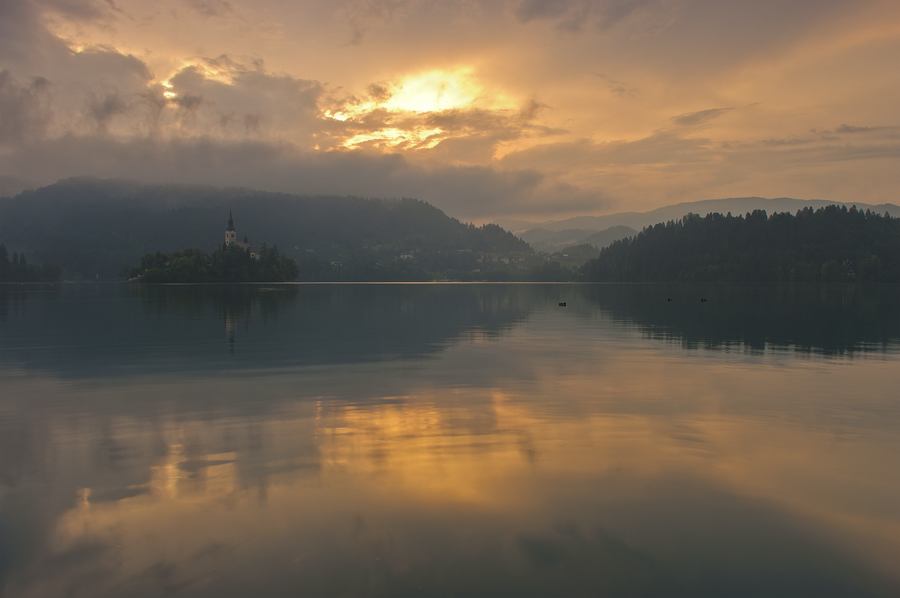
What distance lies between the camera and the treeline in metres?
178

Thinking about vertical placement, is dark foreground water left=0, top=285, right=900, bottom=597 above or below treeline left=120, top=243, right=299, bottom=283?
below

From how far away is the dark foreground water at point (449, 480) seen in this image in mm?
6359

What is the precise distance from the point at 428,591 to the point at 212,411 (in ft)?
30.5

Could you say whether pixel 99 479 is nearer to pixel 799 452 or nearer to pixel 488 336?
pixel 799 452

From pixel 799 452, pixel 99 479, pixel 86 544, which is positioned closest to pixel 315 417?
pixel 99 479

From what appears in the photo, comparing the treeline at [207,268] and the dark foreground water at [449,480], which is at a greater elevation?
the treeline at [207,268]

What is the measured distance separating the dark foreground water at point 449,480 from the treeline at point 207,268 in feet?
570

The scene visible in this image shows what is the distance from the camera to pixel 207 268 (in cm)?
18275

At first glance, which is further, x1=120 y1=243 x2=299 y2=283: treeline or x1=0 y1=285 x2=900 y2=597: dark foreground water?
x1=120 y1=243 x2=299 y2=283: treeline

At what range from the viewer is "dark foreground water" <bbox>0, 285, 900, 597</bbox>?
6.36m

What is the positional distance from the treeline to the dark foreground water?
17362 cm

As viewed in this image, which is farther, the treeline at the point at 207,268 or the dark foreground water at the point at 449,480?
the treeline at the point at 207,268

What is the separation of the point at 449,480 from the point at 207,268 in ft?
627

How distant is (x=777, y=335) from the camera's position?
31.1m
